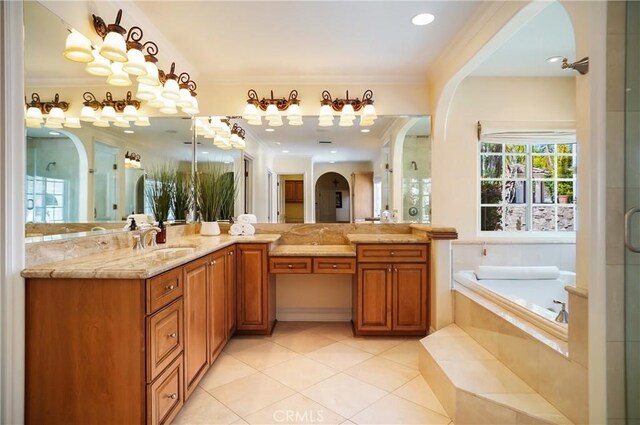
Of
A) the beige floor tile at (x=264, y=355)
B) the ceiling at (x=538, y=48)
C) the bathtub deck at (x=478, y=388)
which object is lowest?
the beige floor tile at (x=264, y=355)

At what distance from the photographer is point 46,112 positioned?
163 centimetres

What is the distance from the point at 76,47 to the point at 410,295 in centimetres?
288

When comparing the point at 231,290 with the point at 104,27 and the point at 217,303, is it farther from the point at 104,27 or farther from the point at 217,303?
the point at 104,27

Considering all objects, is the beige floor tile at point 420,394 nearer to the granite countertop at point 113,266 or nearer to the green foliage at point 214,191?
the granite countertop at point 113,266

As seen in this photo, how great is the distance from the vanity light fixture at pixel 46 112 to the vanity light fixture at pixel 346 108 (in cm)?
208

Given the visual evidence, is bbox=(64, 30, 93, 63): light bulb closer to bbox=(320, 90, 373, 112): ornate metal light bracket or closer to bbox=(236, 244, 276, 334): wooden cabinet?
bbox=(236, 244, 276, 334): wooden cabinet

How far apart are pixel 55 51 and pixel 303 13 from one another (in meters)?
1.47

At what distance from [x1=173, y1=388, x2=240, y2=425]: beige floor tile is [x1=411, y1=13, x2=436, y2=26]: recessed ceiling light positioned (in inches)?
110

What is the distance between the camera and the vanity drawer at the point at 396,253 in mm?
2783

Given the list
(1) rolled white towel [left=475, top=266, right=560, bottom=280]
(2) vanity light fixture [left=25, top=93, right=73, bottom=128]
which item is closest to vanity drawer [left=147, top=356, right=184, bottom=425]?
(2) vanity light fixture [left=25, top=93, right=73, bottom=128]

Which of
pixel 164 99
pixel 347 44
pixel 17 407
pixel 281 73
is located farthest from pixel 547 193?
pixel 17 407

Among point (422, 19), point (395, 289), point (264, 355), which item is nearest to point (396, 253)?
point (395, 289)

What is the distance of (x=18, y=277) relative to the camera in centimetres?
139

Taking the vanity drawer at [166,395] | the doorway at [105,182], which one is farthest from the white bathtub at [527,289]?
the doorway at [105,182]
